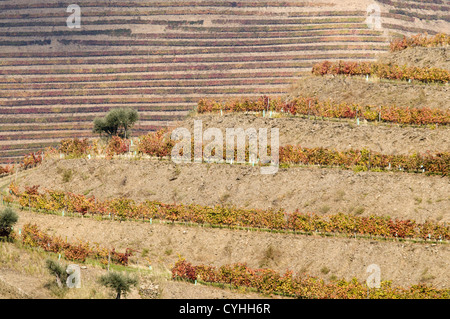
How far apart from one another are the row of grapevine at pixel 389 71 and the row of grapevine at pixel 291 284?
16538 mm

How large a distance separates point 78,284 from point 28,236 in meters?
5.46

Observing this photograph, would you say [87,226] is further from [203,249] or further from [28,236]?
[203,249]

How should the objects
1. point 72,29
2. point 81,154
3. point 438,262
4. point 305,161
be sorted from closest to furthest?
1. point 438,262
2. point 305,161
3. point 81,154
4. point 72,29

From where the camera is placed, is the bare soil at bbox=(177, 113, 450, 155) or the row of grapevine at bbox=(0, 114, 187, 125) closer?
the bare soil at bbox=(177, 113, 450, 155)

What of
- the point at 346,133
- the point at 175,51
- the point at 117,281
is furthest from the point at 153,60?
the point at 117,281

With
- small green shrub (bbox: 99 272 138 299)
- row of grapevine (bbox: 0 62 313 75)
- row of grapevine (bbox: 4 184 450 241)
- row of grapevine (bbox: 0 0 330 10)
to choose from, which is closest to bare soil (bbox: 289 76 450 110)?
row of grapevine (bbox: 4 184 450 241)

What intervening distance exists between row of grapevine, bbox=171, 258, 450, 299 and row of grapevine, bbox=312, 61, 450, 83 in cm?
1654

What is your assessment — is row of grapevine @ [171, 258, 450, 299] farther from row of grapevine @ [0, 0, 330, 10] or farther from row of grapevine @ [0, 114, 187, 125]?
row of grapevine @ [0, 0, 330, 10]

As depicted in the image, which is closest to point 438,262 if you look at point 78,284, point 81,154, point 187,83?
point 78,284

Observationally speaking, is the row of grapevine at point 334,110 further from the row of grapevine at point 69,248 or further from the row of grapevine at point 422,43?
the row of grapevine at point 69,248

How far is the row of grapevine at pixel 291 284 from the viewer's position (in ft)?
101

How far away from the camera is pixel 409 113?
42.3 meters

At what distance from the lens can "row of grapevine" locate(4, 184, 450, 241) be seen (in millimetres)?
35094

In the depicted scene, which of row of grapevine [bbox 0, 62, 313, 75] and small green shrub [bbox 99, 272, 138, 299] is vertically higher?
row of grapevine [bbox 0, 62, 313, 75]
